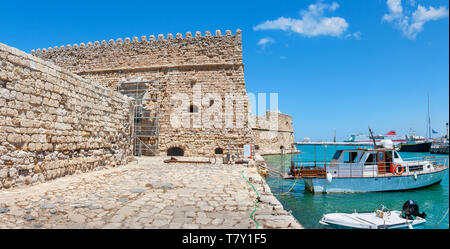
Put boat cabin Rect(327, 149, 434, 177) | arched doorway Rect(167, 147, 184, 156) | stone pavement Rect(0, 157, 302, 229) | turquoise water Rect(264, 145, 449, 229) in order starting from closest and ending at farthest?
stone pavement Rect(0, 157, 302, 229), turquoise water Rect(264, 145, 449, 229), boat cabin Rect(327, 149, 434, 177), arched doorway Rect(167, 147, 184, 156)

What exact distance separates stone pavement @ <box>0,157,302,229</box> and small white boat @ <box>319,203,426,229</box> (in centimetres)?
240

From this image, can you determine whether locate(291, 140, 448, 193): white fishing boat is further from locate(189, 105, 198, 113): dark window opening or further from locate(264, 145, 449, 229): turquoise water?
locate(189, 105, 198, 113): dark window opening

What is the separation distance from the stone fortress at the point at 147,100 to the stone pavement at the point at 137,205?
151cm

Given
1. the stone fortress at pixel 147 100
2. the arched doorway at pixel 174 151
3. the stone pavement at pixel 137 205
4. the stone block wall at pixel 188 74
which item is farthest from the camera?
the arched doorway at pixel 174 151

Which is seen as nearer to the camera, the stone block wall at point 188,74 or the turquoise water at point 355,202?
the turquoise water at point 355,202

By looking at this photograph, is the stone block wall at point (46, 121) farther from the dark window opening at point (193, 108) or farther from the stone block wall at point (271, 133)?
the stone block wall at point (271, 133)

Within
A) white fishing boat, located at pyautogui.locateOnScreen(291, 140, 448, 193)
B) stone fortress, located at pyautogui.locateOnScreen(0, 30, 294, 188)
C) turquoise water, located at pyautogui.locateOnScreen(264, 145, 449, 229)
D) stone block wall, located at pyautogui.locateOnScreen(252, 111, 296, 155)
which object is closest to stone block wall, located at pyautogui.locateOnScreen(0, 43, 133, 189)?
stone fortress, located at pyautogui.locateOnScreen(0, 30, 294, 188)

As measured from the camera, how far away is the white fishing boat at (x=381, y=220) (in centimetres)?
577

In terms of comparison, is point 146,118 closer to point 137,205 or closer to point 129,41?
point 129,41

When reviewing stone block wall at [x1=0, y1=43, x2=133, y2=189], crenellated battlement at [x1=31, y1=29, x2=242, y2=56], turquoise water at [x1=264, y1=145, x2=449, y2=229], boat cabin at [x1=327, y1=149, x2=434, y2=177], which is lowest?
turquoise water at [x1=264, y1=145, x2=449, y2=229]

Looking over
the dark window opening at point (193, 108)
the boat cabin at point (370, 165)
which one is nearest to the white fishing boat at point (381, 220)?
the boat cabin at point (370, 165)

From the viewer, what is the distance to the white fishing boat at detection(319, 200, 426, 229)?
577 centimetres

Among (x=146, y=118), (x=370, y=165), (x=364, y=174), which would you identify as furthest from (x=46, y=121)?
(x=370, y=165)
